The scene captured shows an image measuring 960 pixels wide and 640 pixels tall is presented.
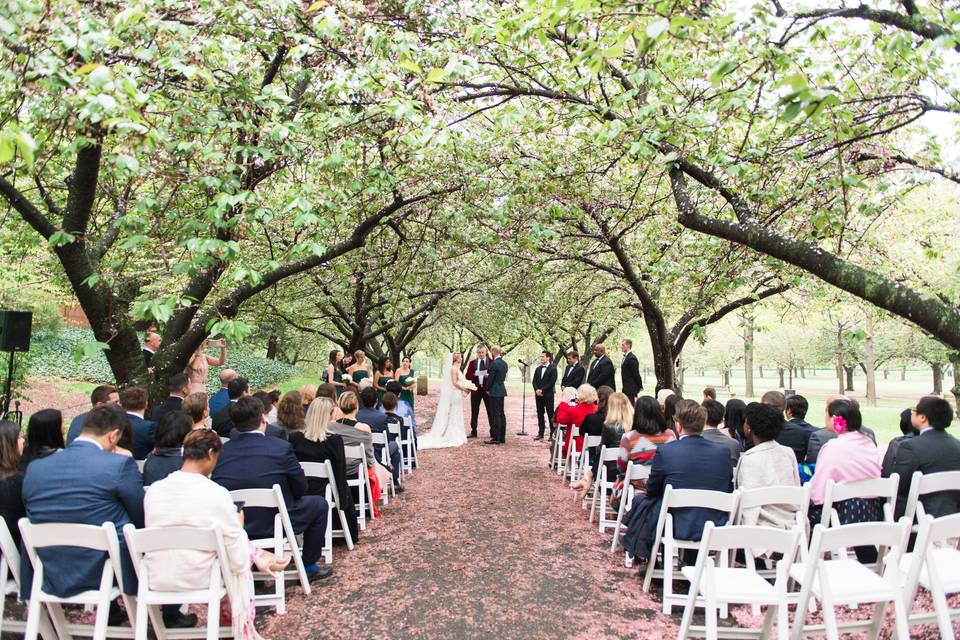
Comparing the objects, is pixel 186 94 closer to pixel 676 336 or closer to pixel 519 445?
pixel 676 336

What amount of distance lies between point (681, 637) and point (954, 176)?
435 cm

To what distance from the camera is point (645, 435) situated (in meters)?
5.84

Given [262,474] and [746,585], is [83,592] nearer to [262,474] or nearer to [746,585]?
[262,474]

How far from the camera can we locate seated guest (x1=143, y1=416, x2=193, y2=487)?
4254mm

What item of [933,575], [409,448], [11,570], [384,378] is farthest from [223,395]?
[933,575]

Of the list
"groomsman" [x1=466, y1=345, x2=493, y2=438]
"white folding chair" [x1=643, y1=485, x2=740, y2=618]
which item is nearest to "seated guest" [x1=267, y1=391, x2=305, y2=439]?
"white folding chair" [x1=643, y1=485, x2=740, y2=618]

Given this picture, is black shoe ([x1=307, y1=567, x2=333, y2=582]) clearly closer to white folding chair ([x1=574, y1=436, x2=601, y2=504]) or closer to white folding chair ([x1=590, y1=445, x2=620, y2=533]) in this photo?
white folding chair ([x1=590, y1=445, x2=620, y2=533])

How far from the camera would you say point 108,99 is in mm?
2637

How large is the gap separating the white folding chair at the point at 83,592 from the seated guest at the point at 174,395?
8.15 feet

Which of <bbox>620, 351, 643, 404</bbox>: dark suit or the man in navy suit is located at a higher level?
<bbox>620, 351, 643, 404</bbox>: dark suit

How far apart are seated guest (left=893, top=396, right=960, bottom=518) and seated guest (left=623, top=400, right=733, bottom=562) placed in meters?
1.29

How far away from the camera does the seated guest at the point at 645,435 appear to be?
18.9ft

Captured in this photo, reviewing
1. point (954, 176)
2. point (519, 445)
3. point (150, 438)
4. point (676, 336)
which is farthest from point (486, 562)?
point (519, 445)

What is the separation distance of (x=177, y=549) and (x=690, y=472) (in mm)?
3560
